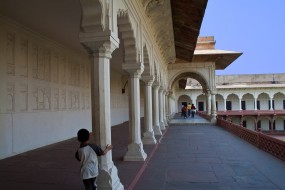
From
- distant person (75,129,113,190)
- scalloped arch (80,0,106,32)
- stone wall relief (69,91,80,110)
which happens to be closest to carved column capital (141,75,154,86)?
stone wall relief (69,91,80,110)

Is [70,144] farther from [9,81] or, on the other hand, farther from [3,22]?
[3,22]

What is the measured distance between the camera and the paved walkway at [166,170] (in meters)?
4.90

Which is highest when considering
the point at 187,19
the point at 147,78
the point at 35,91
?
the point at 187,19

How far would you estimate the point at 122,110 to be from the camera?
63.7 feet

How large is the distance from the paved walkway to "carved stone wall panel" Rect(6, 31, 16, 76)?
226 centimetres

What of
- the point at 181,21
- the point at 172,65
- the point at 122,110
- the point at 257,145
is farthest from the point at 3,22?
the point at 172,65

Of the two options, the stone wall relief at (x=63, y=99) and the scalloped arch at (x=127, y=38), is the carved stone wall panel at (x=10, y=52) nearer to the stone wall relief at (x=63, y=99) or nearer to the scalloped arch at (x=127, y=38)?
the stone wall relief at (x=63, y=99)

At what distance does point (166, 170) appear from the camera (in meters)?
6.04

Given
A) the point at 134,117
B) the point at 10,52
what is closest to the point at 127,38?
the point at 134,117

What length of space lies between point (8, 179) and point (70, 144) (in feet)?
13.6

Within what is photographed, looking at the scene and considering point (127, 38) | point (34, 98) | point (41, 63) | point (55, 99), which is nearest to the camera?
point (127, 38)

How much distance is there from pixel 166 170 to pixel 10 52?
4.94 metres

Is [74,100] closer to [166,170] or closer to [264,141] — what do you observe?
[166,170]

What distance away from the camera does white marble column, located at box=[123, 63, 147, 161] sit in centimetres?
689
